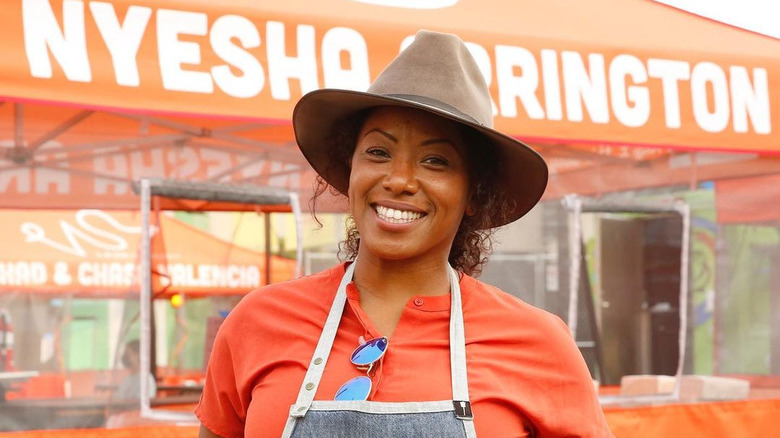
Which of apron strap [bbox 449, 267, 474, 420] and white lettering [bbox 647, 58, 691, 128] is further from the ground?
white lettering [bbox 647, 58, 691, 128]

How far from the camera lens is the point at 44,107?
3.99m

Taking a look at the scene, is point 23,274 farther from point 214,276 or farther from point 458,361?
point 458,361

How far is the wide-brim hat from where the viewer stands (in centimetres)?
173

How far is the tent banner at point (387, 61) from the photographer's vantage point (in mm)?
3848

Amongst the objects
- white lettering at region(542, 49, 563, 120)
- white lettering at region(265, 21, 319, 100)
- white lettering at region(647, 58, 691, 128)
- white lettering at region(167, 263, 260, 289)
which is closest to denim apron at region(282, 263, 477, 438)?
white lettering at region(265, 21, 319, 100)

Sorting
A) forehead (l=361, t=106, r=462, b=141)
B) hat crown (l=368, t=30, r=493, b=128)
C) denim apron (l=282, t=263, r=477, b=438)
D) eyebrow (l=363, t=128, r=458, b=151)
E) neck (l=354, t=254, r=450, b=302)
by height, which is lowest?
denim apron (l=282, t=263, r=477, b=438)

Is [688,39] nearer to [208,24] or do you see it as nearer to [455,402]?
[208,24]

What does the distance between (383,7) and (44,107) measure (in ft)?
5.25

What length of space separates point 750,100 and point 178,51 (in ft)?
10.0

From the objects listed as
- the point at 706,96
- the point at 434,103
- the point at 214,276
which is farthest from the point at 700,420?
the point at 434,103

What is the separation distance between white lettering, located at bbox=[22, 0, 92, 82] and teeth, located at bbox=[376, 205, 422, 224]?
8.39 ft

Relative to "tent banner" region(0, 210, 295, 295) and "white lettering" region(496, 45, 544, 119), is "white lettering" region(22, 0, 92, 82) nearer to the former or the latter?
"tent banner" region(0, 210, 295, 295)

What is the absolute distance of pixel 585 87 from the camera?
4812 millimetres

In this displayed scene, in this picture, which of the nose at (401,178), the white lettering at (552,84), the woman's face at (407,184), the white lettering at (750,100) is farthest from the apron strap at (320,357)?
the white lettering at (750,100)
